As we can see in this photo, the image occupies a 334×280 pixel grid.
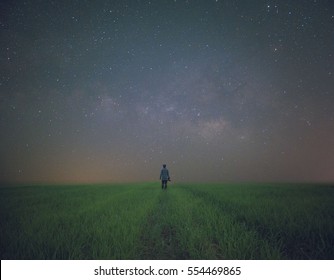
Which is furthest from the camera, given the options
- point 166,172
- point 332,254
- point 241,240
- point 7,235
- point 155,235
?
point 166,172

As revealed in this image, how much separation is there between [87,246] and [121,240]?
1.65 feet

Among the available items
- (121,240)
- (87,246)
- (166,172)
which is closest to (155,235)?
(121,240)

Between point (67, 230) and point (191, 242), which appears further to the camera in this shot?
point (67, 230)

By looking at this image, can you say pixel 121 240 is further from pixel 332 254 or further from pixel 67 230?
pixel 332 254

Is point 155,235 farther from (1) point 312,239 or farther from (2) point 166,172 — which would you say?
(2) point 166,172
